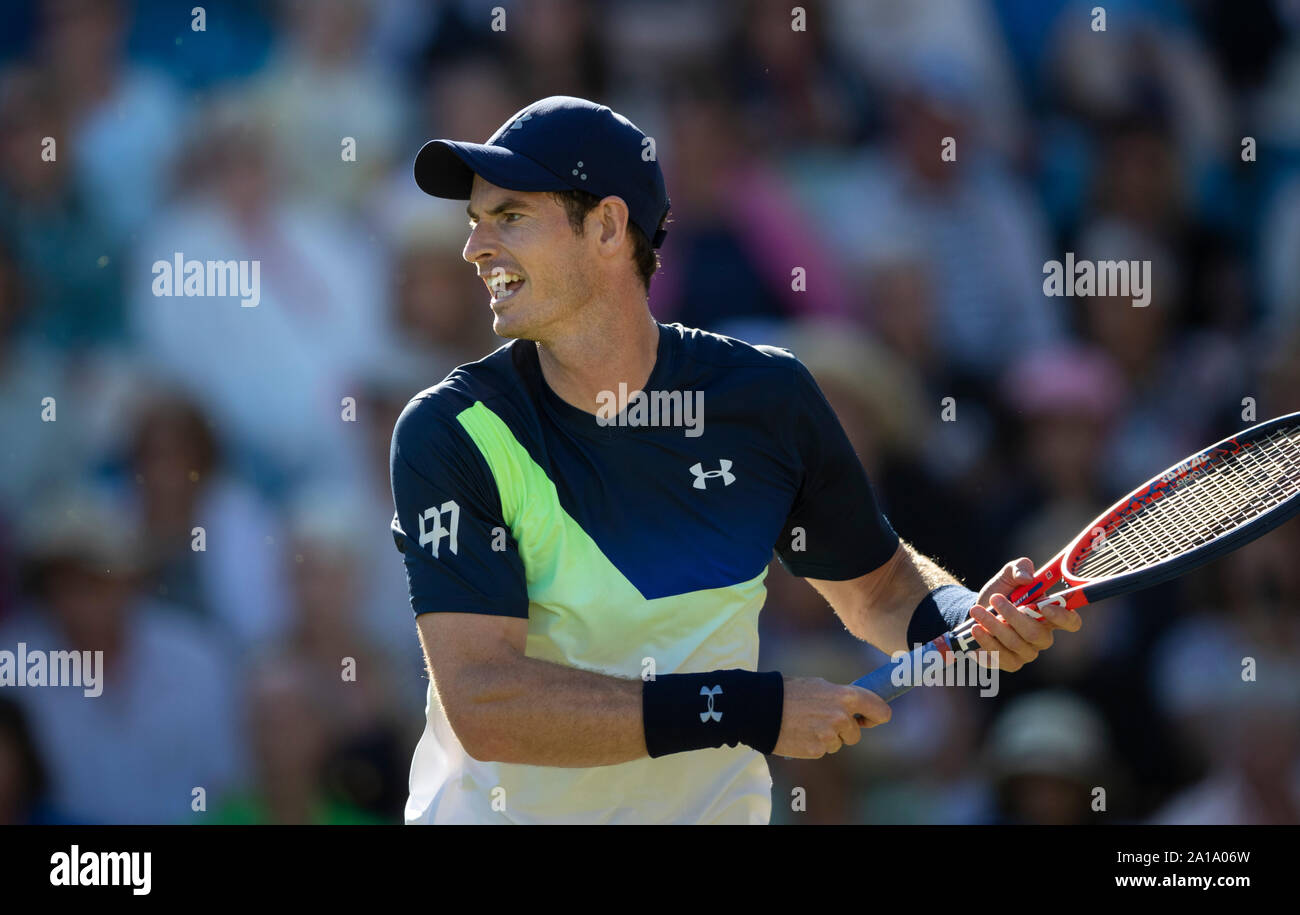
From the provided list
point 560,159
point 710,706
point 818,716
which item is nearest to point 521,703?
point 710,706

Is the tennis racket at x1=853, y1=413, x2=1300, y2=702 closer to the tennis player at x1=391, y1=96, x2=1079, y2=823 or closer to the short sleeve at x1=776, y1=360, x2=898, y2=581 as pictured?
the tennis player at x1=391, y1=96, x2=1079, y2=823

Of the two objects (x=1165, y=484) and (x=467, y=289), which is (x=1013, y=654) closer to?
(x=1165, y=484)

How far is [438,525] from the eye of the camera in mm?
3029

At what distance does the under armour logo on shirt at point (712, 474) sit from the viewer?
10.7 ft

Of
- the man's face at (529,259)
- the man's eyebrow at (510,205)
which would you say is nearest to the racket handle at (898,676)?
the man's face at (529,259)

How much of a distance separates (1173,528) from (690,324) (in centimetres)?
231

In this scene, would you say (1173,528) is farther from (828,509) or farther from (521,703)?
(521,703)

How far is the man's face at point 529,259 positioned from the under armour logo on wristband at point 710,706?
0.81 meters

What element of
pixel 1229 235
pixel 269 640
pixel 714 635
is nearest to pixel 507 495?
pixel 714 635

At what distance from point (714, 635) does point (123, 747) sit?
2.70 metres

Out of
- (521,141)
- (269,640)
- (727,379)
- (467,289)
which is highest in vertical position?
(467,289)

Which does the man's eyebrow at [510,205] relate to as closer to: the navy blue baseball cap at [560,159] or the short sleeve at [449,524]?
the navy blue baseball cap at [560,159]

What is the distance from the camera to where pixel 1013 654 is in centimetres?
317

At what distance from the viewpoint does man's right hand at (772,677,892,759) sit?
2945mm
